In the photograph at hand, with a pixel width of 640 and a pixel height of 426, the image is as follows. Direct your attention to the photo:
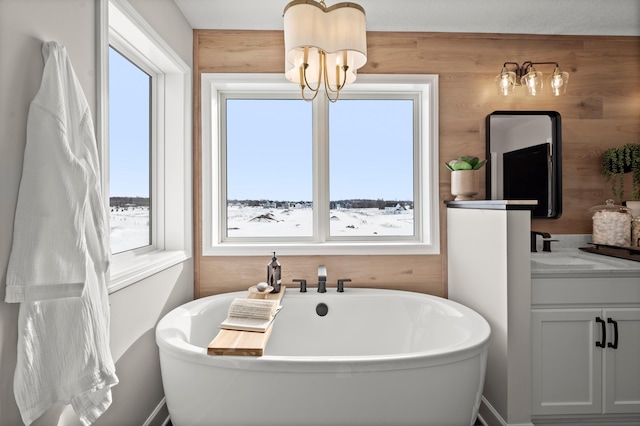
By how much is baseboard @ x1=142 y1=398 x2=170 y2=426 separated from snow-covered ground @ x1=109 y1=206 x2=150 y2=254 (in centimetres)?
82

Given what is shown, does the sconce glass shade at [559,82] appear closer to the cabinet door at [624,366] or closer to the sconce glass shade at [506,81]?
the sconce glass shade at [506,81]

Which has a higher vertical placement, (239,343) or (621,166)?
(621,166)

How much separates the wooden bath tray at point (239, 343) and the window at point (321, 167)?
969 mm

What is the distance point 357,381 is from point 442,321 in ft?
2.64

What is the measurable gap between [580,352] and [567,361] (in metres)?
0.08

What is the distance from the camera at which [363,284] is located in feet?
7.35

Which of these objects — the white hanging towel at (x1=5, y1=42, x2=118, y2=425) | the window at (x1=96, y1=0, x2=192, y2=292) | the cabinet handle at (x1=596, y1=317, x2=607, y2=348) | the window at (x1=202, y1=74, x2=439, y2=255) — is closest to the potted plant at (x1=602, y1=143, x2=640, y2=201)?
the cabinet handle at (x1=596, y1=317, x2=607, y2=348)

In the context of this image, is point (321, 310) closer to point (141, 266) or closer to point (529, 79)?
point (141, 266)

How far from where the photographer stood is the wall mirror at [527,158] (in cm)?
223

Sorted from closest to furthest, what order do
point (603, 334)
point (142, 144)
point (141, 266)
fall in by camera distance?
point (141, 266)
point (603, 334)
point (142, 144)

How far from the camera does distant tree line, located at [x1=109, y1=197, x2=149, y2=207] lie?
164 cm

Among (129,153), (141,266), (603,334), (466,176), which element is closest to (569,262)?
(603,334)

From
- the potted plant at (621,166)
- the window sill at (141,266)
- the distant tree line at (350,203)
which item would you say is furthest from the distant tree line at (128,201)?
the potted plant at (621,166)

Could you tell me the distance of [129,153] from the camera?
1.81m
